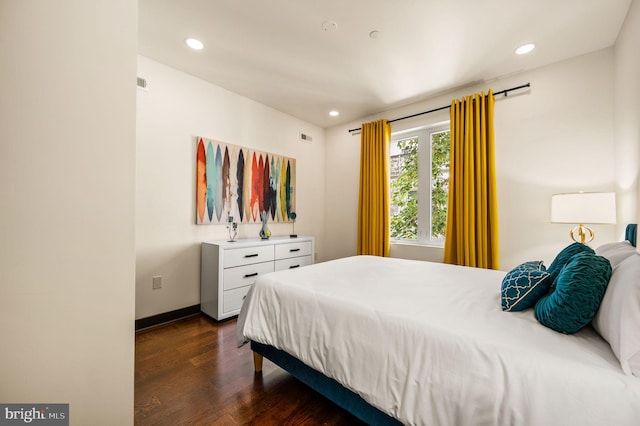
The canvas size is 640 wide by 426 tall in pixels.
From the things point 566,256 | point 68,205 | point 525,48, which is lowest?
point 566,256

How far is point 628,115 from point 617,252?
131 centimetres

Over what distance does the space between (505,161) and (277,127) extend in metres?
2.95

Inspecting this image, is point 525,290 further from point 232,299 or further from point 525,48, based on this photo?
point 232,299

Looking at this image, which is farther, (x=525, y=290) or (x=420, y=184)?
(x=420, y=184)

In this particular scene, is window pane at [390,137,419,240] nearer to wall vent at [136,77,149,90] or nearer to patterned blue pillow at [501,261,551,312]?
patterned blue pillow at [501,261,551,312]

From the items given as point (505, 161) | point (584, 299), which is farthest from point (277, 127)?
point (584, 299)

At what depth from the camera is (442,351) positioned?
1.00 metres

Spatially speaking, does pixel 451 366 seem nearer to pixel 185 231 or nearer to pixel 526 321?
pixel 526 321

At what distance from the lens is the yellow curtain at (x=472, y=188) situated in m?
2.86

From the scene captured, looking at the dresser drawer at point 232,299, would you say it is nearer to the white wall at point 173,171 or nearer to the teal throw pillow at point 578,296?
the white wall at point 173,171

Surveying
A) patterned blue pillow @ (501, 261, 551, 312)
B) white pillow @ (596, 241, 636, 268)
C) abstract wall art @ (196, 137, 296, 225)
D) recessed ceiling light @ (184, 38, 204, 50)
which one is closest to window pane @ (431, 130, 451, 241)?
white pillow @ (596, 241, 636, 268)

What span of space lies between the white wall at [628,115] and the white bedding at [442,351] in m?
1.29

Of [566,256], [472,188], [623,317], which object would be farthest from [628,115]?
[623,317]

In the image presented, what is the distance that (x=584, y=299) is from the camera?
0.95 m
